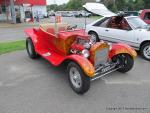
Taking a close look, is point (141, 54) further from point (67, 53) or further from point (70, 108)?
point (70, 108)

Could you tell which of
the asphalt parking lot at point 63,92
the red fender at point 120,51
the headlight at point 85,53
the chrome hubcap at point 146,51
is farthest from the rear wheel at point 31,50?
the chrome hubcap at point 146,51

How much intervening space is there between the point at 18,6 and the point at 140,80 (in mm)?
29690

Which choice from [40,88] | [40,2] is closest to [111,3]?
[40,2]

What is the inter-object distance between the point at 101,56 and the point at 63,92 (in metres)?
1.31

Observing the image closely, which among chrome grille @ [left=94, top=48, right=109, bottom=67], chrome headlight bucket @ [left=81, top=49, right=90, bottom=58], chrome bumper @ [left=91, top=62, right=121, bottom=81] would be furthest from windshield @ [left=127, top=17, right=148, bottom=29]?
chrome headlight bucket @ [left=81, top=49, right=90, bottom=58]

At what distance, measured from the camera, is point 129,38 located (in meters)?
7.73

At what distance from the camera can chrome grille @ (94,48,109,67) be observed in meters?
5.09

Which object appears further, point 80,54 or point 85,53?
point 80,54

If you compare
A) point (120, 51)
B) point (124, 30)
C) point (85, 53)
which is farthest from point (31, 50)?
point (124, 30)

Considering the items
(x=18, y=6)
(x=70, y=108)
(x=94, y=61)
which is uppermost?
(x=18, y=6)

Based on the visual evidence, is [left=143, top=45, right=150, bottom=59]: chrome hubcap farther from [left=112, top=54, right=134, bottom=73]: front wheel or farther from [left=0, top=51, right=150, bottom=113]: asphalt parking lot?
[left=112, top=54, right=134, bottom=73]: front wheel

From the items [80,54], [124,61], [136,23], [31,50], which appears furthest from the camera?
[136,23]

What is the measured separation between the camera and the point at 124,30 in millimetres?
7973

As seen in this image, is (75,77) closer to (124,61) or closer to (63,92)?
(63,92)
